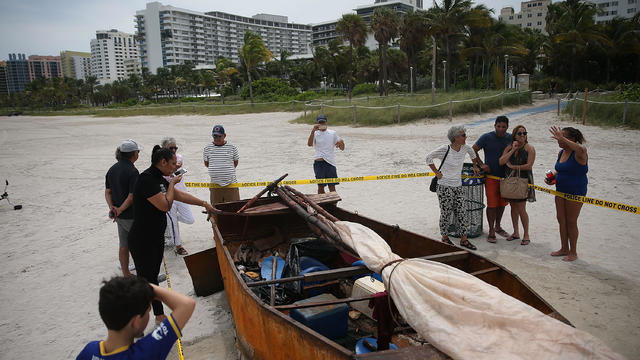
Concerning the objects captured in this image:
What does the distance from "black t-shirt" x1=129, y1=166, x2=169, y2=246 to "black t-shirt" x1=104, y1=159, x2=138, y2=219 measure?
1020mm

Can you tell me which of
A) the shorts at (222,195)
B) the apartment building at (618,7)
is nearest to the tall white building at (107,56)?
the apartment building at (618,7)

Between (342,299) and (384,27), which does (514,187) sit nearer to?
(342,299)

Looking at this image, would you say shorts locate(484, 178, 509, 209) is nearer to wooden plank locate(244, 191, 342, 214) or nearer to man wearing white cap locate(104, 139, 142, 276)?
wooden plank locate(244, 191, 342, 214)

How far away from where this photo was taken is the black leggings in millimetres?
3926

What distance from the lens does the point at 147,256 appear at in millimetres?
3961

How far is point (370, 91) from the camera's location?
2041 inches

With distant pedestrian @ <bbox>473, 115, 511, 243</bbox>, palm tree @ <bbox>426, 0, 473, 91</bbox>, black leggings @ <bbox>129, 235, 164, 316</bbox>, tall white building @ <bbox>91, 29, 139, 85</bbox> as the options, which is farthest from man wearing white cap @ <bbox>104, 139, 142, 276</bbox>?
tall white building @ <bbox>91, 29, 139, 85</bbox>

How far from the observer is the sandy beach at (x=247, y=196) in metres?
4.41

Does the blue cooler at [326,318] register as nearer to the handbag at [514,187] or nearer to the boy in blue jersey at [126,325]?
the boy in blue jersey at [126,325]

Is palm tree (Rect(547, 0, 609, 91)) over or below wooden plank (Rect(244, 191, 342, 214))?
over

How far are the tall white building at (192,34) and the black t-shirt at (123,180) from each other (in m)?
127

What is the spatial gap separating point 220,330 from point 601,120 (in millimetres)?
18754

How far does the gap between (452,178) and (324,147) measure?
8.61ft

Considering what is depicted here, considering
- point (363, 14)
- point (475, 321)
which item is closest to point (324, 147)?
point (475, 321)
